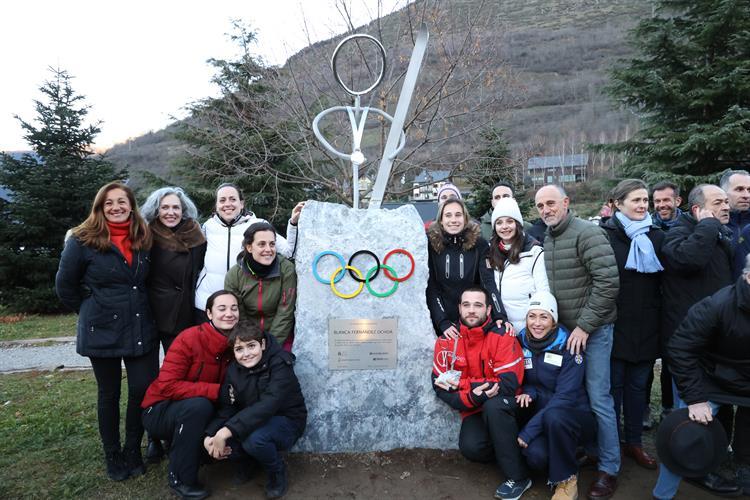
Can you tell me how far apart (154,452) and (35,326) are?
9084 millimetres

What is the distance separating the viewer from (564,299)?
320 centimetres

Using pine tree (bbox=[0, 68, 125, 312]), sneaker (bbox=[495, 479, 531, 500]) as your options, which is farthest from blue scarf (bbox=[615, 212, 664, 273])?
pine tree (bbox=[0, 68, 125, 312])

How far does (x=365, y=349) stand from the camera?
3484mm

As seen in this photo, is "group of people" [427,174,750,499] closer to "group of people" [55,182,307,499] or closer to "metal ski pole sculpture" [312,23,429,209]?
"metal ski pole sculpture" [312,23,429,209]

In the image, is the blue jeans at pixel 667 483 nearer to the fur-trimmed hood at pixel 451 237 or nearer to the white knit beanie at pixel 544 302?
the white knit beanie at pixel 544 302

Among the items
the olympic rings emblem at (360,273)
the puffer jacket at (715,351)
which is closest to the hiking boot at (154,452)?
the olympic rings emblem at (360,273)

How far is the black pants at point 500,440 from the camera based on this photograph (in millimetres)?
2990

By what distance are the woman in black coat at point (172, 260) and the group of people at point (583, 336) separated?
72.0 inches

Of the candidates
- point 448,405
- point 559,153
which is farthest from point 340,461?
point 559,153

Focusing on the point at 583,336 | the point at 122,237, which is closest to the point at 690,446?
the point at 583,336

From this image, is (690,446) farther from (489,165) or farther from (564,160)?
(564,160)

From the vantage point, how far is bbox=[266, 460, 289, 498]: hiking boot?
9.77ft

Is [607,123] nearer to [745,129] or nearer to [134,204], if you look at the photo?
[745,129]

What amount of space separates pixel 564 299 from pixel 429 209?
10.4 m
